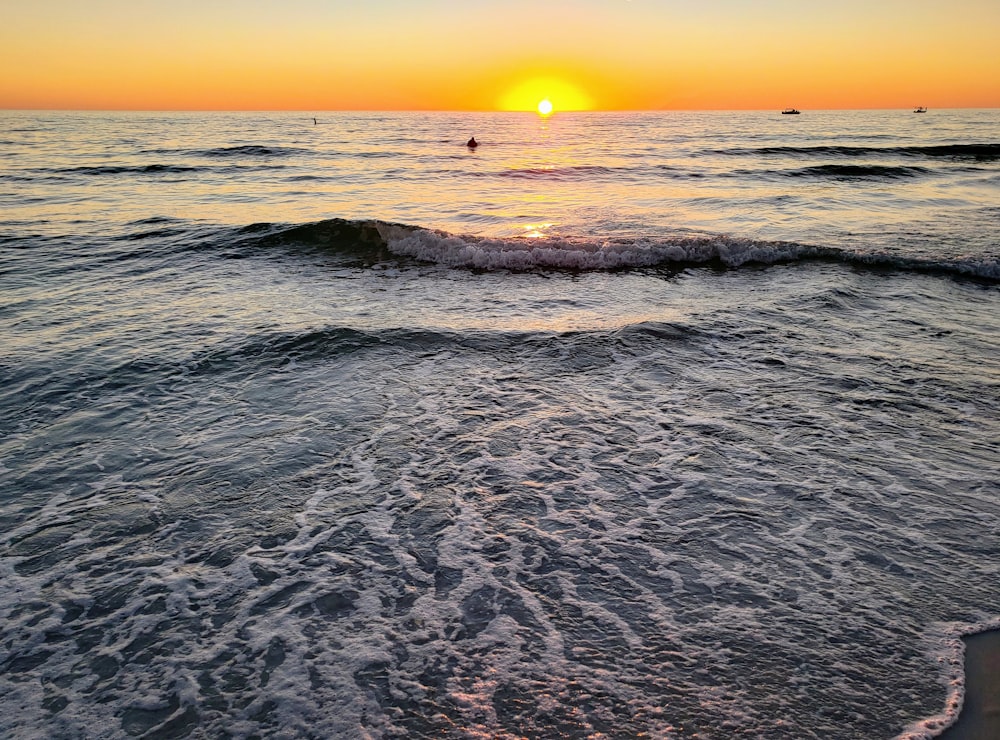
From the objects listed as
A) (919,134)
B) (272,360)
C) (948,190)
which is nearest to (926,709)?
(272,360)

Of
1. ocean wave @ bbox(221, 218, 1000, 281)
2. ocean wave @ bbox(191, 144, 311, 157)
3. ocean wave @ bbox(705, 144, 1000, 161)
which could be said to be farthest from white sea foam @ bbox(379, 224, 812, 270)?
ocean wave @ bbox(191, 144, 311, 157)

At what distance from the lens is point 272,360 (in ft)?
25.7

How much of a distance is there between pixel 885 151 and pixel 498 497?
40.6 meters

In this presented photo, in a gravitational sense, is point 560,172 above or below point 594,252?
above

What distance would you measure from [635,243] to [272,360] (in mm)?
8757

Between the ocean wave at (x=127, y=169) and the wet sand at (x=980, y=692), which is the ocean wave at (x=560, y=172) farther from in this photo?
the wet sand at (x=980, y=692)

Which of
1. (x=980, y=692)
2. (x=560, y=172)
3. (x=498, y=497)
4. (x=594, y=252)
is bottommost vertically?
(x=980, y=692)

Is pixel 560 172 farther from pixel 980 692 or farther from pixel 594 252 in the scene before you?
pixel 980 692

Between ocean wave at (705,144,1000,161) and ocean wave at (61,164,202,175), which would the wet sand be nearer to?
ocean wave at (61,164,202,175)

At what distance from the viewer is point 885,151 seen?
1415 inches

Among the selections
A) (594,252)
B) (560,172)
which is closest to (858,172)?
(560,172)

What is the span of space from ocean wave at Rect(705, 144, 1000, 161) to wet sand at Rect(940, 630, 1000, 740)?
37817 mm

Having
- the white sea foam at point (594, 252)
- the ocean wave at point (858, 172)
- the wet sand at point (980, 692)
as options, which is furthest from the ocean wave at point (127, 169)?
the wet sand at point (980, 692)

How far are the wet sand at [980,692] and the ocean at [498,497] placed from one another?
82mm
